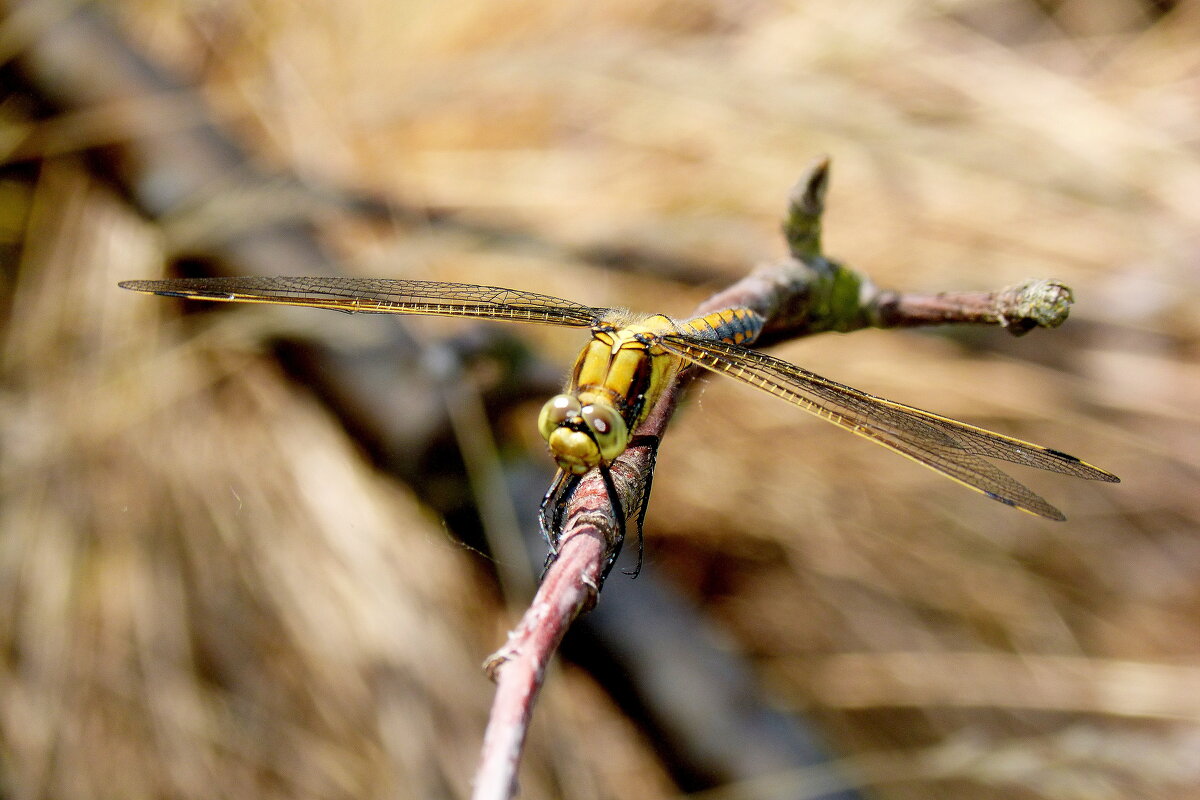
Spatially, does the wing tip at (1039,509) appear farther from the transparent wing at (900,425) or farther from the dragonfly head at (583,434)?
the dragonfly head at (583,434)

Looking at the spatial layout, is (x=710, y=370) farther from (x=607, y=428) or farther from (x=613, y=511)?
(x=613, y=511)

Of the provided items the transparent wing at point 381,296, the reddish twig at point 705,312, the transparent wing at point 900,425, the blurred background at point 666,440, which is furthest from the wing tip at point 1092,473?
the blurred background at point 666,440

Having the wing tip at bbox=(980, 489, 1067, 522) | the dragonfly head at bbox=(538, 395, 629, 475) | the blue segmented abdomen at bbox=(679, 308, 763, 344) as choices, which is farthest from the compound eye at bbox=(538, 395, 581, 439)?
the wing tip at bbox=(980, 489, 1067, 522)

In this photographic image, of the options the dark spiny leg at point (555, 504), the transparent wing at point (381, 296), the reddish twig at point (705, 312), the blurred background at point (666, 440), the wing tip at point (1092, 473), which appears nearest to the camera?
the reddish twig at point (705, 312)

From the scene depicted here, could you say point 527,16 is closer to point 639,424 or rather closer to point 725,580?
point 725,580

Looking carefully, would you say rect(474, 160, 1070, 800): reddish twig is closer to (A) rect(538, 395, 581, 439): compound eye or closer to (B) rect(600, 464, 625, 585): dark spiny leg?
(B) rect(600, 464, 625, 585): dark spiny leg

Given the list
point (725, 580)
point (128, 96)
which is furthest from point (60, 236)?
point (725, 580)
